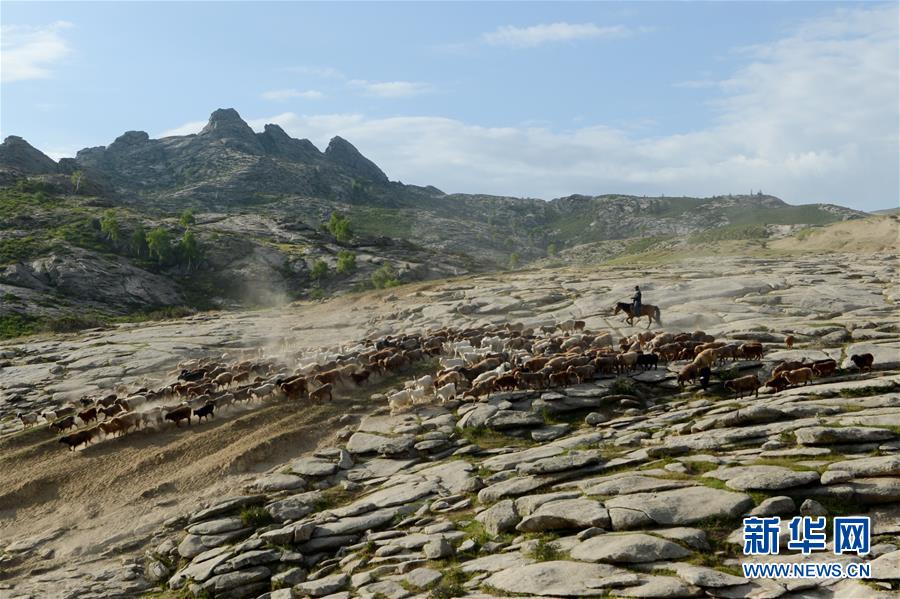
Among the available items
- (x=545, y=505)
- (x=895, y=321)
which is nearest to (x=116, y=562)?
(x=545, y=505)

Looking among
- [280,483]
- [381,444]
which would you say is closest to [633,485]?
[381,444]

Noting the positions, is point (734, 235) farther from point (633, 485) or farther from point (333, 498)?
point (333, 498)

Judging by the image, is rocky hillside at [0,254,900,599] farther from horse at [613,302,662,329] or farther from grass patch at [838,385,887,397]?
horse at [613,302,662,329]

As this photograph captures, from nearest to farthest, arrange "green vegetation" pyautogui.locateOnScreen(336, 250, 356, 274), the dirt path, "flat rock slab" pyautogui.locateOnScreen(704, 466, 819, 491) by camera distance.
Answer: "flat rock slab" pyautogui.locateOnScreen(704, 466, 819, 491), the dirt path, "green vegetation" pyautogui.locateOnScreen(336, 250, 356, 274)

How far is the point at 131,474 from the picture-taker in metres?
21.8

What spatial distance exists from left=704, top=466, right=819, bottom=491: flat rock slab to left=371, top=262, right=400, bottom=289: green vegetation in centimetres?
6834

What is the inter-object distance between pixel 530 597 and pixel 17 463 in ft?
69.0

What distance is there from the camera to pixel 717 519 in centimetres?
Answer: 1295

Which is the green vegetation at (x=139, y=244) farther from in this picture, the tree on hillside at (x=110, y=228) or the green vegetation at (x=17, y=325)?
the green vegetation at (x=17, y=325)

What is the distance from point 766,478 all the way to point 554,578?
5.37 meters

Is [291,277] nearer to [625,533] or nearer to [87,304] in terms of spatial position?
[87,304]

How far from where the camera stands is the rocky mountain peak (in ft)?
513

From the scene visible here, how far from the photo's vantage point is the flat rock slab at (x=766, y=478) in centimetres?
1350

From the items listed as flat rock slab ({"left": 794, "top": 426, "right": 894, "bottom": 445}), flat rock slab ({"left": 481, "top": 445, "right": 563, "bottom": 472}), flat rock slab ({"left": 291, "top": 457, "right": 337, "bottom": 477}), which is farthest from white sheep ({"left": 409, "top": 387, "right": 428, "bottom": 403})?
flat rock slab ({"left": 794, "top": 426, "right": 894, "bottom": 445})
